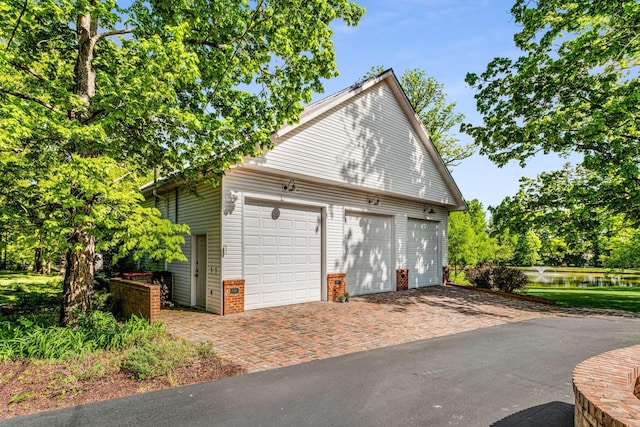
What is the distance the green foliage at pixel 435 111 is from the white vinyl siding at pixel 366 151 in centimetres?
1038

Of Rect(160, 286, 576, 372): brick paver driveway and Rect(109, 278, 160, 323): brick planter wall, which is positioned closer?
Rect(160, 286, 576, 372): brick paver driveway

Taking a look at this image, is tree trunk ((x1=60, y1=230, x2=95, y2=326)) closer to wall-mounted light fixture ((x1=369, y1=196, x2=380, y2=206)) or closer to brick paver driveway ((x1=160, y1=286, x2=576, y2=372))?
brick paver driveway ((x1=160, y1=286, x2=576, y2=372))

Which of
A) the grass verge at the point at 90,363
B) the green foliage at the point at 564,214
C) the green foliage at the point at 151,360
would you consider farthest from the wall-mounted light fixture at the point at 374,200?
the green foliage at the point at 151,360

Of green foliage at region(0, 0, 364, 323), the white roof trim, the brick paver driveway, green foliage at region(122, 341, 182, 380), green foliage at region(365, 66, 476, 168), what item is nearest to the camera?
green foliage at region(122, 341, 182, 380)

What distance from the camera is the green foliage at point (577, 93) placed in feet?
35.7

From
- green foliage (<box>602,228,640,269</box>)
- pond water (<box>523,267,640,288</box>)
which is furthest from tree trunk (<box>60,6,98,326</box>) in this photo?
pond water (<box>523,267,640,288</box>)

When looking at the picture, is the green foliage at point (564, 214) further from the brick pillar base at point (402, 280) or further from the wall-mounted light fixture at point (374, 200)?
the wall-mounted light fixture at point (374, 200)

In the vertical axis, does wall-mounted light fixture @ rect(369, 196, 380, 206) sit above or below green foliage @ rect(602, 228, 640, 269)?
above

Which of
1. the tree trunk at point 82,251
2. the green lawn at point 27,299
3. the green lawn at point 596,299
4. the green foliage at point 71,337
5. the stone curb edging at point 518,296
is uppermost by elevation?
the tree trunk at point 82,251

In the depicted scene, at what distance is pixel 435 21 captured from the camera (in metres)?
9.16

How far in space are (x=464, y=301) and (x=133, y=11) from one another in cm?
1295

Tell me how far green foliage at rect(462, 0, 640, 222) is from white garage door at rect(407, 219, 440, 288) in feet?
15.1

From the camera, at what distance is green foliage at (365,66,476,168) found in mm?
23906

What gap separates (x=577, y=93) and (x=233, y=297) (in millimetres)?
13925
